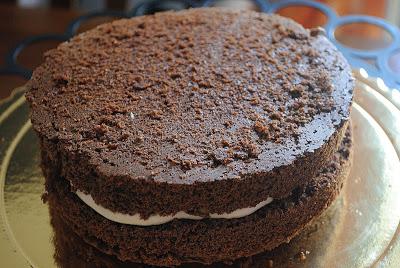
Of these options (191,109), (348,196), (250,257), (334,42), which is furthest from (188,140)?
(334,42)

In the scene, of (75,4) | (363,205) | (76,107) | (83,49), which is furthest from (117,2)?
(363,205)

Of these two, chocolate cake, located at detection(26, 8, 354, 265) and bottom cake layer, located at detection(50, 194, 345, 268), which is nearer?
chocolate cake, located at detection(26, 8, 354, 265)

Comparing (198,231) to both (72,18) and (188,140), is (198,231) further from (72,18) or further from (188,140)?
(72,18)

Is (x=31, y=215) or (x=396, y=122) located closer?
(x=31, y=215)

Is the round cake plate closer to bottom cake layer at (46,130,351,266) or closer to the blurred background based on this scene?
bottom cake layer at (46,130,351,266)

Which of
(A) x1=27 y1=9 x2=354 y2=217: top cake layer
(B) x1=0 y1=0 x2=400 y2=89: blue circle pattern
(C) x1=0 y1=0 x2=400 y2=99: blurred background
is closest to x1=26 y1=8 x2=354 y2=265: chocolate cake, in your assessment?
(A) x1=27 y1=9 x2=354 y2=217: top cake layer

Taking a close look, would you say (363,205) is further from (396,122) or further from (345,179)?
(396,122)
